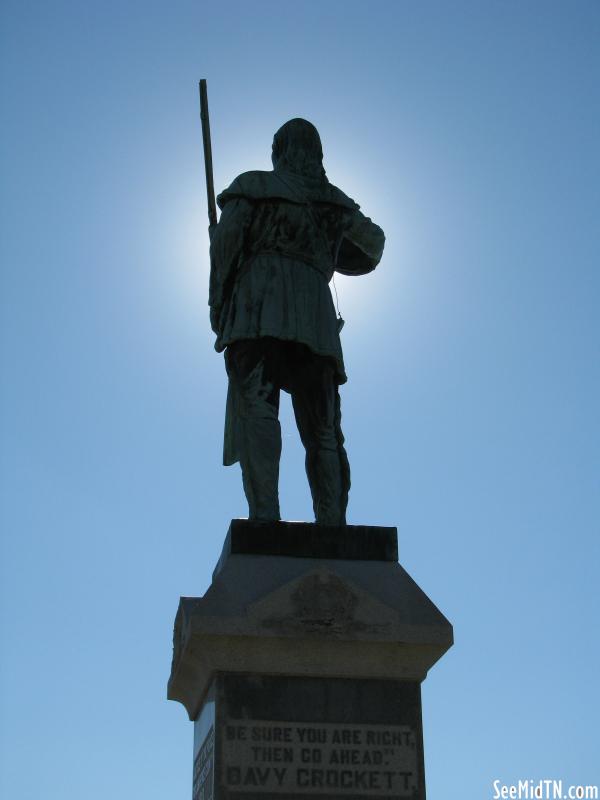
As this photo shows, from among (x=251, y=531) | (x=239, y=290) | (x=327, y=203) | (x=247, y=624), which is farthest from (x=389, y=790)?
(x=327, y=203)

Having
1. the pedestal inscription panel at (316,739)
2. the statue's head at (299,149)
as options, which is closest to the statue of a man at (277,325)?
the statue's head at (299,149)

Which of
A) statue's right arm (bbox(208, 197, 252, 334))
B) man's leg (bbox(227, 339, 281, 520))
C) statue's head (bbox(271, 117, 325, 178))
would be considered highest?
statue's head (bbox(271, 117, 325, 178))

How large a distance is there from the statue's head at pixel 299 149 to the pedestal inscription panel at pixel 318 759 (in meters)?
4.34

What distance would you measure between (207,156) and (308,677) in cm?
483

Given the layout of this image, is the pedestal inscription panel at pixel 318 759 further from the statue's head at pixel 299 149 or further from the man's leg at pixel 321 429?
the statue's head at pixel 299 149

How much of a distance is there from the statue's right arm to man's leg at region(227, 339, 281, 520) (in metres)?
0.44

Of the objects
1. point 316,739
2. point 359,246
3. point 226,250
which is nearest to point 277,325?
point 226,250

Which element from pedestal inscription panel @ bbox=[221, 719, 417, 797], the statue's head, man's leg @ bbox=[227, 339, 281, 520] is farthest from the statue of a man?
pedestal inscription panel @ bbox=[221, 719, 417, 797]

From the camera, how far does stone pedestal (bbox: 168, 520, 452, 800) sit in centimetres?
729

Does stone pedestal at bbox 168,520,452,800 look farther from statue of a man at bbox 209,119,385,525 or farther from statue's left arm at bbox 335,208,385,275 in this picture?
statue's left arm at bbox 335,208,385,275

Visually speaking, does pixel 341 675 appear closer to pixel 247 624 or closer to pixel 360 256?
pixel 247 624

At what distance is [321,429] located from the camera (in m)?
8.88

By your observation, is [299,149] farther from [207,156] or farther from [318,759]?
[318,759]

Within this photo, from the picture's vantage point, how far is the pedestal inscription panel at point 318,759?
23.7ft
